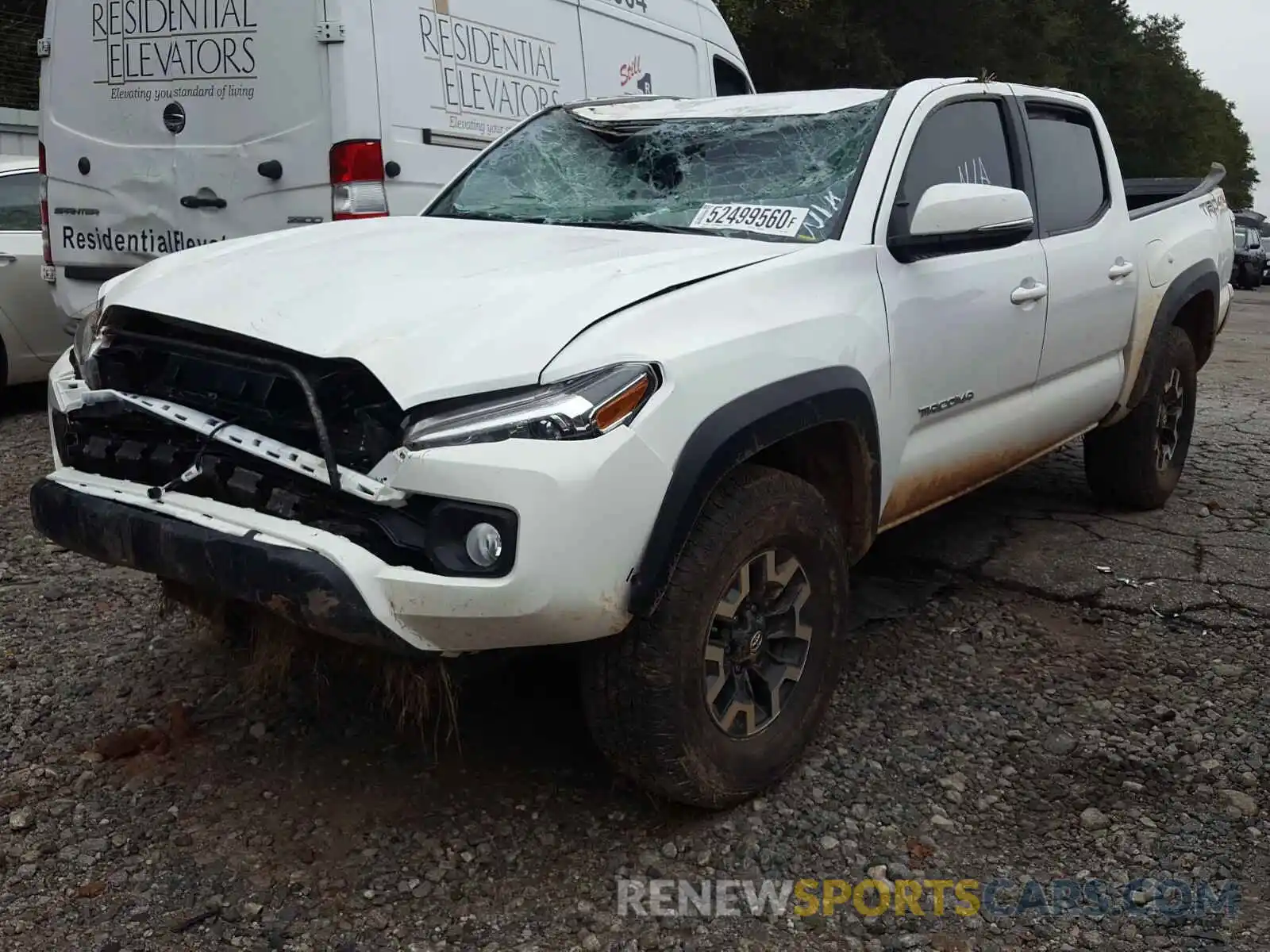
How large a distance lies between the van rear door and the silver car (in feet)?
2.11

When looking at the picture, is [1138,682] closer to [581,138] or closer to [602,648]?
[602,648]

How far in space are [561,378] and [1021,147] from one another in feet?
8.26

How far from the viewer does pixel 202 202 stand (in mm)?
5605

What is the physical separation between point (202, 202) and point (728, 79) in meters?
4.20

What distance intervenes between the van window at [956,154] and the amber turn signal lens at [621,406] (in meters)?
1.21

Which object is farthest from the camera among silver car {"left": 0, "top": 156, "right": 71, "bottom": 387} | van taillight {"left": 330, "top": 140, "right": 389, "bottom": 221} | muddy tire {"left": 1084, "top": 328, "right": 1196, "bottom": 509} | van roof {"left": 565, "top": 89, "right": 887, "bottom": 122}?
silver car {"left": 0, "top": 156, "right": 71, "bottom": 387}

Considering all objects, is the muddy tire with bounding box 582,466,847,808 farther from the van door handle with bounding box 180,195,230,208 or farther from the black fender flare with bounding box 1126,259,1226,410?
the van door handle with bounding box 180,195,230,208

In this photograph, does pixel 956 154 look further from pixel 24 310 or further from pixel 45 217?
pixel 24 310

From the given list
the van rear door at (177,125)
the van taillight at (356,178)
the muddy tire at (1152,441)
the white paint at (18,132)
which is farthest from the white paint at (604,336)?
the white paint at (18,132)

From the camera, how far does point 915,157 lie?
11.6 ft

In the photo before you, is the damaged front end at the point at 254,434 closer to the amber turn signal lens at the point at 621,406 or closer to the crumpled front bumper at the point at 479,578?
the crumpled front bumper at the point at 479,578

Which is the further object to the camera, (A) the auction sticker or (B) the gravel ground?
(A) the auction sticker

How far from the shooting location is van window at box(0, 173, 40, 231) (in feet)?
22.4
